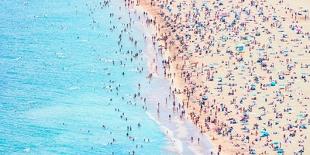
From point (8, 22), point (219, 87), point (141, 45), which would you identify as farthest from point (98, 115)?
point (8, 22)

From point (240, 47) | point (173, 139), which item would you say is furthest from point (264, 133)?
point (240, 47)

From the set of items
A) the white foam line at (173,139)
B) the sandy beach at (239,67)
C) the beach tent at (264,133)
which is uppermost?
the sandy beach at (239,67)

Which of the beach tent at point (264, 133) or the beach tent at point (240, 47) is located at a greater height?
the beach tent at point (240, 47)

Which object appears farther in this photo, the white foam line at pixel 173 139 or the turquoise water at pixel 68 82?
the turquoise water at pixel 68 82

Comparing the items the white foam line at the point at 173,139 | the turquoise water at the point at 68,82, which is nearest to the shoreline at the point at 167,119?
the white foam line at the point at 173,139

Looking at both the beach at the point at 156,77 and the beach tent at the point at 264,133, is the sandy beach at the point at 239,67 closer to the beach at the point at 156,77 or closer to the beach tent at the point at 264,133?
the beach tent at the point at 264,133

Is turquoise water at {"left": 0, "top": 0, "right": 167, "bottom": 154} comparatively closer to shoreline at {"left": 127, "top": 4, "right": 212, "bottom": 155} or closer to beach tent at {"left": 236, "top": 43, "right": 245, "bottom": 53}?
shoreline at {"left": 127, "top": 4, "right": 212, "bottom": 155}

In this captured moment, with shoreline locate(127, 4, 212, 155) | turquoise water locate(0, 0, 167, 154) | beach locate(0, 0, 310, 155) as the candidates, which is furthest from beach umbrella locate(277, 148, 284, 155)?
turquoise water locate(0, 0, 167, 154)

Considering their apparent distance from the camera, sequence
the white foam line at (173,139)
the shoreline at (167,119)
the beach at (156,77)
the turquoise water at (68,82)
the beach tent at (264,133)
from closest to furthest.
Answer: the white foam line at (173,139), the shoreline at (167,119), the beach tent at (264,133), the beach at (156,77), the turquoise water at (68,82)
